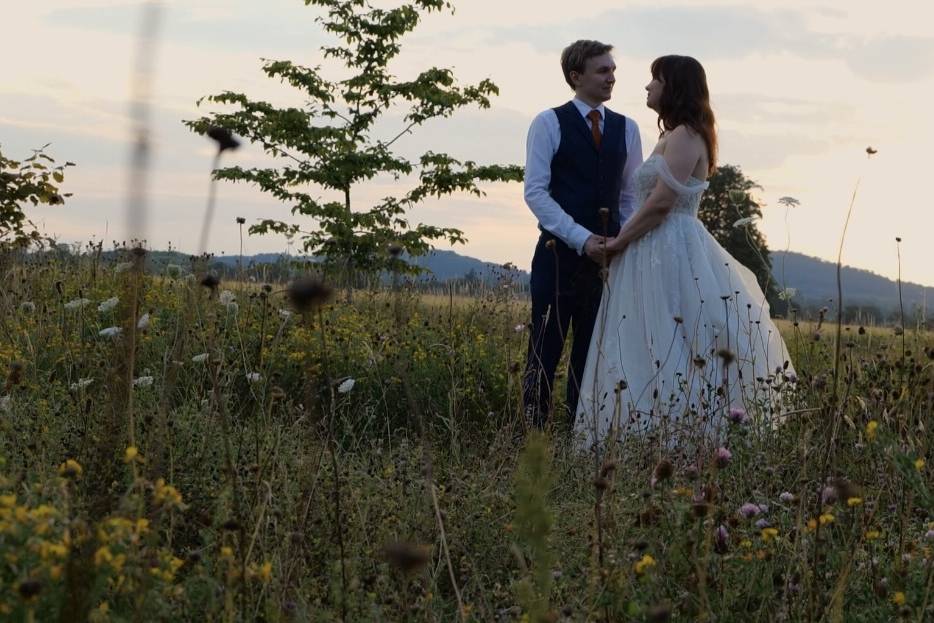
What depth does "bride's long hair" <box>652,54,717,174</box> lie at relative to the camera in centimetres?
569

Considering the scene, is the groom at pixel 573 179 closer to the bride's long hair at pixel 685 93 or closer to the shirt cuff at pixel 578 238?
the shirt cuff at pixel 578 238

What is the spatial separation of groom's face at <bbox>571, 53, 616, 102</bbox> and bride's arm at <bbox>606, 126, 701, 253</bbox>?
57 centimetres

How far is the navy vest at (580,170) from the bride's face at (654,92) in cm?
39

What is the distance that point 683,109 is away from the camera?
5711 mm

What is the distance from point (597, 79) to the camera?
6.05m

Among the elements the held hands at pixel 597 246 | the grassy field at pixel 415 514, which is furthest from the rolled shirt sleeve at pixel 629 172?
the grassy field at pixel 415 514

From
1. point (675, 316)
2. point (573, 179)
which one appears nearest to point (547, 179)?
point (573, 179)

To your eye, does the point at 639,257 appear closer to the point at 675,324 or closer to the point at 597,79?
the point at 675,324

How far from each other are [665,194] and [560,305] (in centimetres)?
88

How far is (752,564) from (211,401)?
2407 millimetres

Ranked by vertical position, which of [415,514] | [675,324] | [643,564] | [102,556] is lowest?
[415,514]

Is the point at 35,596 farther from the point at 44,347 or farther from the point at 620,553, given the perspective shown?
the point at 44,347

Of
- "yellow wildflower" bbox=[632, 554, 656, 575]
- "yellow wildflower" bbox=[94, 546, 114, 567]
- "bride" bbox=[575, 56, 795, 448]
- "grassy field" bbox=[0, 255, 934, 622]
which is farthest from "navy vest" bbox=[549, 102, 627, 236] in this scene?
"yellow wildflower" bbox=[94, 546, 114, 567]

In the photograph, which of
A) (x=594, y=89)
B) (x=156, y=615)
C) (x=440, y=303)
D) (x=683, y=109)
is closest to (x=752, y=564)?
(x=156, y=615)
